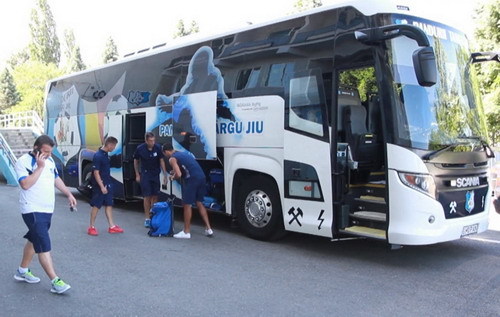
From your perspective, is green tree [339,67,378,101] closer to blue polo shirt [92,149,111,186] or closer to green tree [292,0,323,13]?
blue polo shirt [92,149,111,186]

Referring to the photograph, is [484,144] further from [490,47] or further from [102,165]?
[490,47]

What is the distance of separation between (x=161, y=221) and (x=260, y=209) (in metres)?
1.71

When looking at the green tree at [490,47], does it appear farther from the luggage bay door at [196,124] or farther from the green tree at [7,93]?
the green tree at [7,93]

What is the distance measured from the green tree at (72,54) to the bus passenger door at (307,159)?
5708 centimetres

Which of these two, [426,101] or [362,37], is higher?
[362,37]

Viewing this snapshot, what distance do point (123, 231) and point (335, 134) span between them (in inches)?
162

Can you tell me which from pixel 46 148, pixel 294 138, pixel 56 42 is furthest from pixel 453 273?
pixel 56 42

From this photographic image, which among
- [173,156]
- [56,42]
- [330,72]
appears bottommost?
[173,156]

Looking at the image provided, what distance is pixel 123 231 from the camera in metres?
7.74

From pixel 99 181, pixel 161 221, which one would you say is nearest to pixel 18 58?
pixel 99 181

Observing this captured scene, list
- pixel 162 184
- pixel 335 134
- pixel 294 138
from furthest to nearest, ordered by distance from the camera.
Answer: pixel 162 184 < pixel 294 138 < pixel 335 134

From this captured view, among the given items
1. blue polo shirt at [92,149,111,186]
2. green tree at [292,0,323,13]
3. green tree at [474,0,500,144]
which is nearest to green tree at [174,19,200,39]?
green tree at [292,0,323,13]

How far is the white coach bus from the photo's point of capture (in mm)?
5270

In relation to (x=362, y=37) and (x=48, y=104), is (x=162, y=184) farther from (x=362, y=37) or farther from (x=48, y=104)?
(x=48, y=104)
